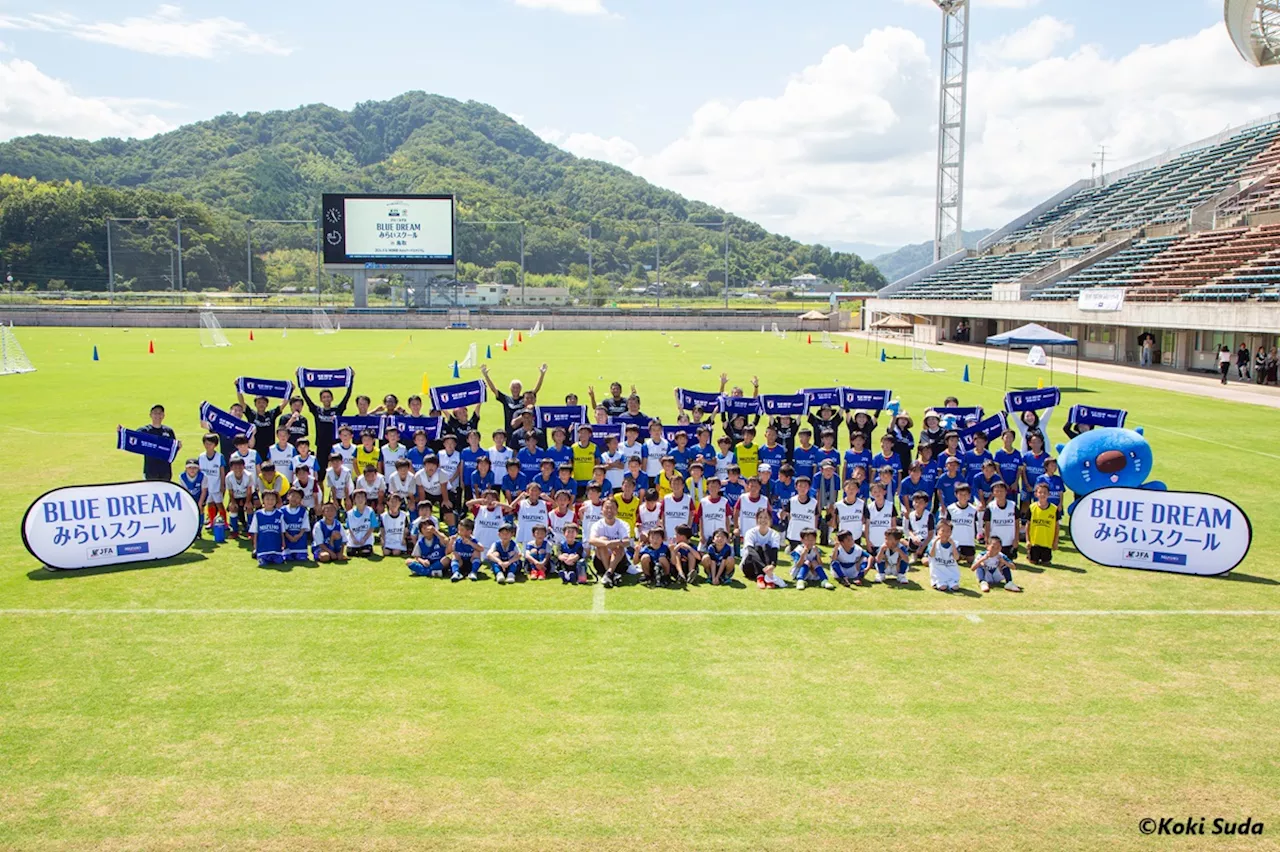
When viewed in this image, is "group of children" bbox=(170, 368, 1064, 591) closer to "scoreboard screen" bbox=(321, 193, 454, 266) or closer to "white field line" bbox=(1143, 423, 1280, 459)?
"white field line" bbox=(1143, 423, 1280, 459)

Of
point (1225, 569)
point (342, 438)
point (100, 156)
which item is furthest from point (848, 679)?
point (100, 156)

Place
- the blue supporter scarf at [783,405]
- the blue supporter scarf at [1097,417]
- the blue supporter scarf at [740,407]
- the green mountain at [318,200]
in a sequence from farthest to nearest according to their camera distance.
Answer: the green mountain at [318,200] → the blue supporter scarf at [783,405] → the blue supporter scarf at [740,407] → the blue supporter scarf at [1097,417]

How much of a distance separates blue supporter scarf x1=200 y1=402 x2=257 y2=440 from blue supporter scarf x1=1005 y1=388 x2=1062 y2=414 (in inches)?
460

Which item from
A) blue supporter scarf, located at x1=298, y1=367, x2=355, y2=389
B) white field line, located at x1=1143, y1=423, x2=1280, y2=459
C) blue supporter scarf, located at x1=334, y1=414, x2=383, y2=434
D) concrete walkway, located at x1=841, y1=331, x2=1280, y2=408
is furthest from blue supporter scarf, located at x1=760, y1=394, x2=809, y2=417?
concrete walkway, located at x1=841, y1=331, x2=1280, y2=408

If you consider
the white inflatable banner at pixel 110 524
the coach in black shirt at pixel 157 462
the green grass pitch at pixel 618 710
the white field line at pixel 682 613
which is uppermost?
the coach in black shirt at pixel 157 462

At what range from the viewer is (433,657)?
8891 millimetres

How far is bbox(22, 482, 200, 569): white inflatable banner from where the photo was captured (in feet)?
36.8

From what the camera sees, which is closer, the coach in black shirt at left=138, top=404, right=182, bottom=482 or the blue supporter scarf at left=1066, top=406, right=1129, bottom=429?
the coach in black shirt at left=138, top=404, right=182, bottom=482

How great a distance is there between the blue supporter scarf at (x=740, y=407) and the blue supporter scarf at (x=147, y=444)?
26.7 ft

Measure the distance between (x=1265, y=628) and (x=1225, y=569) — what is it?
1797mm

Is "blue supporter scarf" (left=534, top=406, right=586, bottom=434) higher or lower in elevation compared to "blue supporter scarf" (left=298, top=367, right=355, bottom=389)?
lower

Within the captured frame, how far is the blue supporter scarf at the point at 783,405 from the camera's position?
15.6 metres

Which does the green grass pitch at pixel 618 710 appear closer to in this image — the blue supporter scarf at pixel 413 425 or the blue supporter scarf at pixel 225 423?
the blue supporter scarf at pixel 225 423

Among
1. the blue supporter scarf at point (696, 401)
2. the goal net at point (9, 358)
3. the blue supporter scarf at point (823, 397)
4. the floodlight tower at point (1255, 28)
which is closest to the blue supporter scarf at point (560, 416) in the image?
the blue supporter scarf at point (696, 401)
